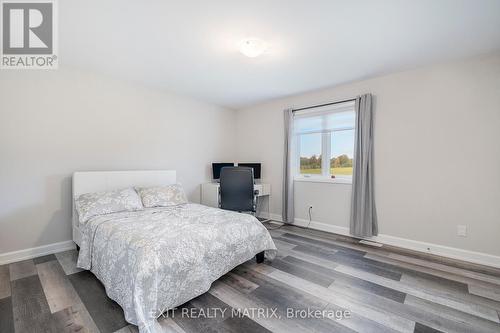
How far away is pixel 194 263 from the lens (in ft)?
5.97

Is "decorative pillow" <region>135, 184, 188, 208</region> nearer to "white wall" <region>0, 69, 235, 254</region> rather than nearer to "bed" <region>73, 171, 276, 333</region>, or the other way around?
"bed" <region>73, 171, 276, 333</region>

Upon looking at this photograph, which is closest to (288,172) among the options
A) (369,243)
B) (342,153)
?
(342,153)

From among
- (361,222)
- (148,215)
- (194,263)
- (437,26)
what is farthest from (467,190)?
(148,215)

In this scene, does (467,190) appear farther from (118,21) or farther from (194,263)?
(118,21)

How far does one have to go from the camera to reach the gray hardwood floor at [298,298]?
5.22ft

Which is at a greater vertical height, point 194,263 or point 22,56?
point 22,56

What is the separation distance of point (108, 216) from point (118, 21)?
1921mm

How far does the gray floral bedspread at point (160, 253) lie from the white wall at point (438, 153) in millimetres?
1965

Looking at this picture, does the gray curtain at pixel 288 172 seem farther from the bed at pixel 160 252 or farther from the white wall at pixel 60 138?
the white wall at pixel 60 138

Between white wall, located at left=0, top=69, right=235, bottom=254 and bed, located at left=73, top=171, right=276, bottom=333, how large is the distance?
38cm

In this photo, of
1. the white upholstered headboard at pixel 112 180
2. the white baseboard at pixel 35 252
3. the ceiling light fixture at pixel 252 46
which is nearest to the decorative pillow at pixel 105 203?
the white upholstered headboard at pixel 112 180

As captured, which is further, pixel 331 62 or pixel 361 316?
pixel 331 62

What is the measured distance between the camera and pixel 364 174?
3.27 m
